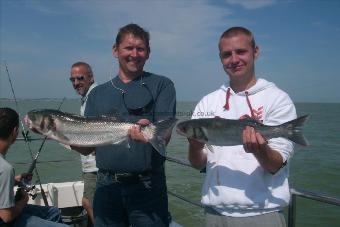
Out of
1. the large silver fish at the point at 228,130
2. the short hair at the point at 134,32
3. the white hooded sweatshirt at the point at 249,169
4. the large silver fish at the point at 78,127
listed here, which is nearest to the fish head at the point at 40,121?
the large silver fish at the point at 78,127

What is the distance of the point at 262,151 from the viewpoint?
9.92ft

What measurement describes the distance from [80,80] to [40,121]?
2790 millimetres

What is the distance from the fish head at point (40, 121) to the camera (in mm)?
4242

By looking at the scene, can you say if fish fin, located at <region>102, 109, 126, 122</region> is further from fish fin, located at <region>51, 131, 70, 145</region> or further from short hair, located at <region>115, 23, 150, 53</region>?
short hair, located at <region>115, 23, 150, 53</region>

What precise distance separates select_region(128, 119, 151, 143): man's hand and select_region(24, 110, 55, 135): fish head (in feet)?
3.15

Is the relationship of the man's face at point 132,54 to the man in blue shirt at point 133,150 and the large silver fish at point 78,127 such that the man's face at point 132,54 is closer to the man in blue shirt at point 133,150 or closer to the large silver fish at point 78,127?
the man in blue shirt at point 133,150

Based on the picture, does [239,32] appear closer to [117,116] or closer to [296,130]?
[296,130]

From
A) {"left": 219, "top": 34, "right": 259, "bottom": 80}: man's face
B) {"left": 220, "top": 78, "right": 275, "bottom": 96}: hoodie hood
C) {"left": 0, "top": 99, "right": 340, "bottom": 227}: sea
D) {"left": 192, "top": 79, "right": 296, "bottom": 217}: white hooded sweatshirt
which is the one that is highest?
{"left": 219, "top": 34, "right": 259, "bottom": 80}: man's face

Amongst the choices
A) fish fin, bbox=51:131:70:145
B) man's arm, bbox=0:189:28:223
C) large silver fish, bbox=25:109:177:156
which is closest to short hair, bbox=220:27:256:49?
large silver fish, bbox=25:109:177:156

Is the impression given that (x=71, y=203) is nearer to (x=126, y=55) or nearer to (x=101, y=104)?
(x=101, y=104)

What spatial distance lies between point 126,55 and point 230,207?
1.96 meters

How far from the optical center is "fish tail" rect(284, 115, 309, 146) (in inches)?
122

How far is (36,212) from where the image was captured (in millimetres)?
4754

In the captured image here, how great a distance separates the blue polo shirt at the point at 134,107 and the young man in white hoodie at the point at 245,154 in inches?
23.1
